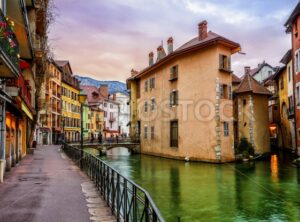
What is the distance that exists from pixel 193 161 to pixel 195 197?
1564cm

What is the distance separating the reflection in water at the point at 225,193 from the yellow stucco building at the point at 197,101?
5.25 m

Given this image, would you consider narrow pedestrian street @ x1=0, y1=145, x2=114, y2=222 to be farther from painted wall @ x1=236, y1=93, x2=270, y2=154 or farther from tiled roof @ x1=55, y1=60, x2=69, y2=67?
tiled roof @ x1=55, y1=60, x2=69, y2=67

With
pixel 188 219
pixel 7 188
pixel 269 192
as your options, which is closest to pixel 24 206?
pixel 7 188

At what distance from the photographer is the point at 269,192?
15320 mm

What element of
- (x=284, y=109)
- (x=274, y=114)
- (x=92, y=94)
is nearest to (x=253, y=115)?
(x=284, y=109)

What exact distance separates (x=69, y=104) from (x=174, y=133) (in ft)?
122

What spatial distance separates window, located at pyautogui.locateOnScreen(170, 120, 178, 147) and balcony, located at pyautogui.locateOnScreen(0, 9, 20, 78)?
74.8 feet

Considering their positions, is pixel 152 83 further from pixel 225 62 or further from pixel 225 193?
pixel 225 193

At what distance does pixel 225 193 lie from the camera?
15328 millimetres

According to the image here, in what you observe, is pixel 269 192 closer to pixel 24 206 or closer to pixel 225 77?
pixel 24 206

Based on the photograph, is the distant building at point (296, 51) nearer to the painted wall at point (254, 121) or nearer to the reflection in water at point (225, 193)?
the reflection in water at point (225, 193)

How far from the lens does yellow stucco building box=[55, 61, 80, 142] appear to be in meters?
62.4

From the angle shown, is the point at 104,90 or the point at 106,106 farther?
the point at 104,90

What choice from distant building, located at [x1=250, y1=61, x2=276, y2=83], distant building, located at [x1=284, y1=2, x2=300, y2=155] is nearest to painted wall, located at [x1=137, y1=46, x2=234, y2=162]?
distant building, located at [x1=284, y1=2, x2=300, y2=155]
